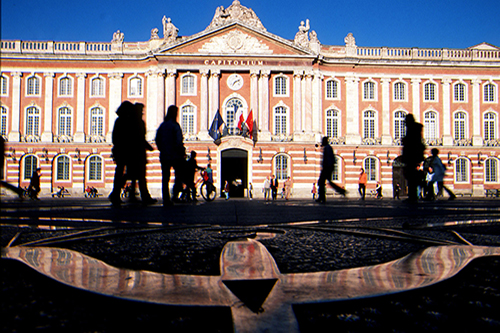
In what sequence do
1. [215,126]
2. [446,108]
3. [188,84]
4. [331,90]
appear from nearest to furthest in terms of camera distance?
[215,126], [188,84], [331,90], [446,108]

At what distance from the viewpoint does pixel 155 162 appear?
1161 inches

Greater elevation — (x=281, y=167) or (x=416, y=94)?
(x=416, y=94)

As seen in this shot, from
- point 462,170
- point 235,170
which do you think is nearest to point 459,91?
point 462,170

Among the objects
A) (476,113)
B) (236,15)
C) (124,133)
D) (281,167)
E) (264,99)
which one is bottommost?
(124,133)

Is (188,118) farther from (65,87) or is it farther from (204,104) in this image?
(65,87)

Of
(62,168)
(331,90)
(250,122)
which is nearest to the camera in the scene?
(250,122)

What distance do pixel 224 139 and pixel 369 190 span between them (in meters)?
11.6

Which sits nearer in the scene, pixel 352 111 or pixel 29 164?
pixel 29 164

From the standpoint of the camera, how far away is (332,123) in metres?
31.0

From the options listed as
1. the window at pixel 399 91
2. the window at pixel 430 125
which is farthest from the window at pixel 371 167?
the window at pixel 399 91

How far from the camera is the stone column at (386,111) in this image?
31.1 metres

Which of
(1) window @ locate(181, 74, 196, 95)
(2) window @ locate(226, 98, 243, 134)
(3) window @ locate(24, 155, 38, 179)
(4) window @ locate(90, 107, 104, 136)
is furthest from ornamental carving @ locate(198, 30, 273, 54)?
(3) window @ locate(24, 155, 38, 179)

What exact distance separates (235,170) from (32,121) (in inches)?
618

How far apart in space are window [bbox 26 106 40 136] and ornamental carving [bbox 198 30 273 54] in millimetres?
14501
